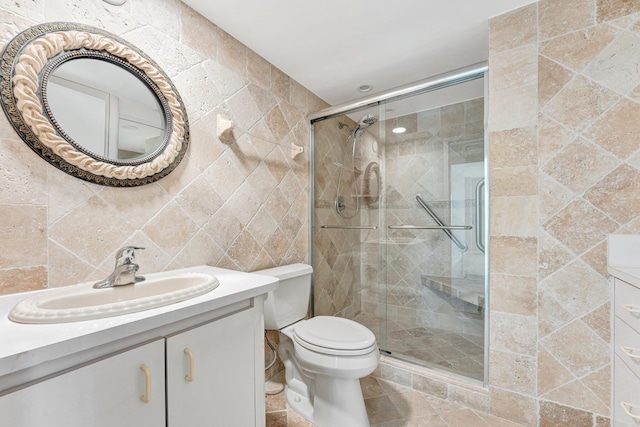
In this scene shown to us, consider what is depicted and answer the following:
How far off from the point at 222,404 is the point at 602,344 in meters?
1.66

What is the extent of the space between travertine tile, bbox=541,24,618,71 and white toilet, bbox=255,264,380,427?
1666 millimetres

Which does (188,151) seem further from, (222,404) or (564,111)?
(564,111)

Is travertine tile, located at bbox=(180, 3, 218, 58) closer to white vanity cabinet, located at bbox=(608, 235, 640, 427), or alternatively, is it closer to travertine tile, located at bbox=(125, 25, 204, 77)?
travertine tile, located at bbox=(125, 25, 204, 77)

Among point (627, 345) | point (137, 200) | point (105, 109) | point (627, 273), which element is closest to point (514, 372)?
point (627, 345)

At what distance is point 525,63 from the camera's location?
1.42 metres

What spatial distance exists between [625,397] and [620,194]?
2.73 ft

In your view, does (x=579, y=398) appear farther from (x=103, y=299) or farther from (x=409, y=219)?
(x=103, y=299)

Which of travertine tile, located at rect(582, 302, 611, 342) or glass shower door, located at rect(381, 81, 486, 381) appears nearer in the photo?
travertine tile, located at rect(582, 302, 611, 342)

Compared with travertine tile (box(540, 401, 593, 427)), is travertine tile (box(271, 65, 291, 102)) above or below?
above

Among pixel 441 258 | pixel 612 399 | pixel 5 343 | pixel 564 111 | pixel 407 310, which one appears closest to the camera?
pixel 5 343

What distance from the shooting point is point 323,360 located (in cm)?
136

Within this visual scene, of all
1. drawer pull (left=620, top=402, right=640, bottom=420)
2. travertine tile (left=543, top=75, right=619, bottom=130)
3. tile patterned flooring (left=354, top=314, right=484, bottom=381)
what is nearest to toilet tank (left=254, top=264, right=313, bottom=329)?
tile patterned flooring (left=354, top=314, right=484, bottom=381)

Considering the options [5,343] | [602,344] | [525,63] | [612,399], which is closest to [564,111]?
[525,63]

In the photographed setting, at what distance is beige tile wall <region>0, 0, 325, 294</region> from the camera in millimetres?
935
